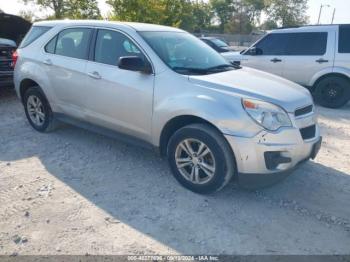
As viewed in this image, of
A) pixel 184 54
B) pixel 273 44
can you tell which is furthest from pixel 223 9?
pixel 184 54

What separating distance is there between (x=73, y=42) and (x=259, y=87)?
2.73 m

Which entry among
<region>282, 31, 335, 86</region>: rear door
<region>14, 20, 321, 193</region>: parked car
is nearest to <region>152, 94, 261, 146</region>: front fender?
<region>14, 20, 321, 193</region>: parked car

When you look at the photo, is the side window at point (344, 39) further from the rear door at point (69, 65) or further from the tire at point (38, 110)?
the tire at point (38, 110)

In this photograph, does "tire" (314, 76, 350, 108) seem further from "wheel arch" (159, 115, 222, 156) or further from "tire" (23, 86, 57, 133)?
"tire" (23, 86, 57, 133)

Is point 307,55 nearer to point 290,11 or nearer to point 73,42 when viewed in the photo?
point 73,42

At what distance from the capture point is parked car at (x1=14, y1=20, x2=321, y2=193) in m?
3.29

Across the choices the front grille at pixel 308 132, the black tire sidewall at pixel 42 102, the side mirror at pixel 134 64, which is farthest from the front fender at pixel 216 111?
the black tire sidewall at pixel 42 102

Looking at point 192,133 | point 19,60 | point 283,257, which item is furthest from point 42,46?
point 283,257

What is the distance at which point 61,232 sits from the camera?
3.02 m

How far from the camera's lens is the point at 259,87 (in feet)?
11.7

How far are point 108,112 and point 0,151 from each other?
1.86m

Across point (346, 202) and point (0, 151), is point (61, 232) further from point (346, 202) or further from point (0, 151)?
point (346, 202)

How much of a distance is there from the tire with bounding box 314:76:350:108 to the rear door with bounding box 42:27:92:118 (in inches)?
226

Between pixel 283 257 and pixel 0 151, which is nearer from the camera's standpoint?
pixel 283 257
